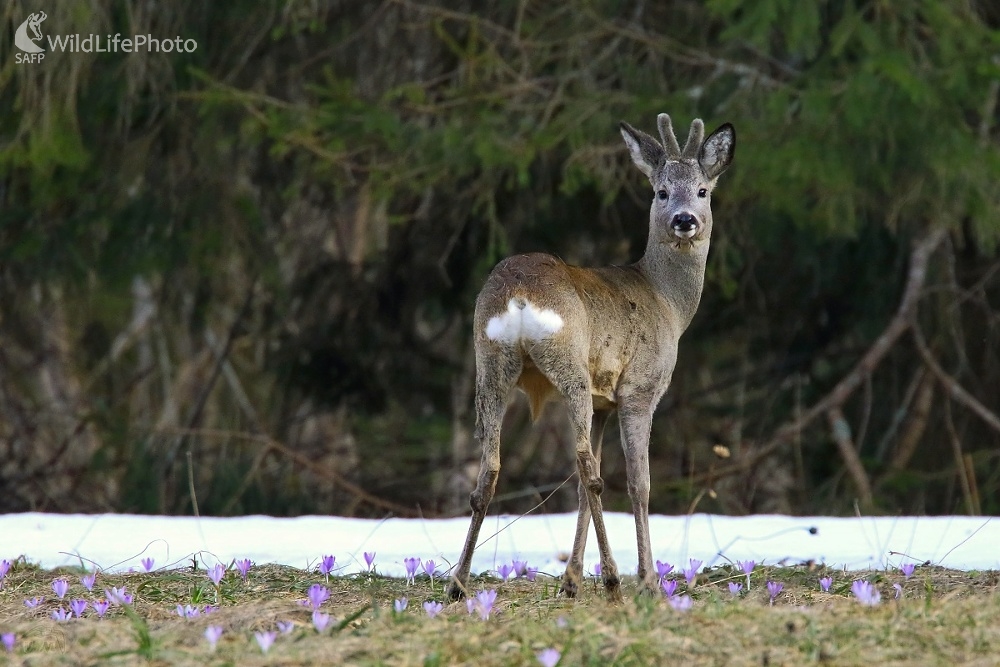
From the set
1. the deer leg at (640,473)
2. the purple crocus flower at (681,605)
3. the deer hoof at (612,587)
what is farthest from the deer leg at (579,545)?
the purple crocus flower at (681,605)

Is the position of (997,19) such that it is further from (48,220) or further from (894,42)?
(48,220)

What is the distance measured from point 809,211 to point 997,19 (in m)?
2.46

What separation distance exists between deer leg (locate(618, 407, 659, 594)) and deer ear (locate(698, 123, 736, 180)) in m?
1.19

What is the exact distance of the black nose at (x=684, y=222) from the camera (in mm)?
5754

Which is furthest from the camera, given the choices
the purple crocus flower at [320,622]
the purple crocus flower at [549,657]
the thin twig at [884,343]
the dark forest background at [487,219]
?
the thin twig at [884,343]

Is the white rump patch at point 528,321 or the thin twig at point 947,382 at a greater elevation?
the thin twig at point 947,382

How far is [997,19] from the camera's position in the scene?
10.0 meters

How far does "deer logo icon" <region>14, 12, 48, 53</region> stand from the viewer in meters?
8.91

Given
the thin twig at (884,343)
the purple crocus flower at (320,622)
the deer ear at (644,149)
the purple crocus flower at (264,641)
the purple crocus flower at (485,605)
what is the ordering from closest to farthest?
the purple crocus flower at (264,641), the purple crocus flower at (320,622), the purple crocus flower at (485,605), the deer ear at (644,149), the thin twig at (884,343)

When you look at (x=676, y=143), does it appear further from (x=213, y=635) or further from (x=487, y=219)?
(x=487, y=219)

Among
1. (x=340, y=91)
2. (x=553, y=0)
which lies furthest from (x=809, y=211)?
(x=340, y=91)

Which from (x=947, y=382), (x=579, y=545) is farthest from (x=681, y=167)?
(x=947, y=382)

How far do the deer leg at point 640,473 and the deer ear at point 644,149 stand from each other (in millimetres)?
1210

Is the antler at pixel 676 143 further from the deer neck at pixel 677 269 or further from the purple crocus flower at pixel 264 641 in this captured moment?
the purple crocus flower at pixel 264 641
